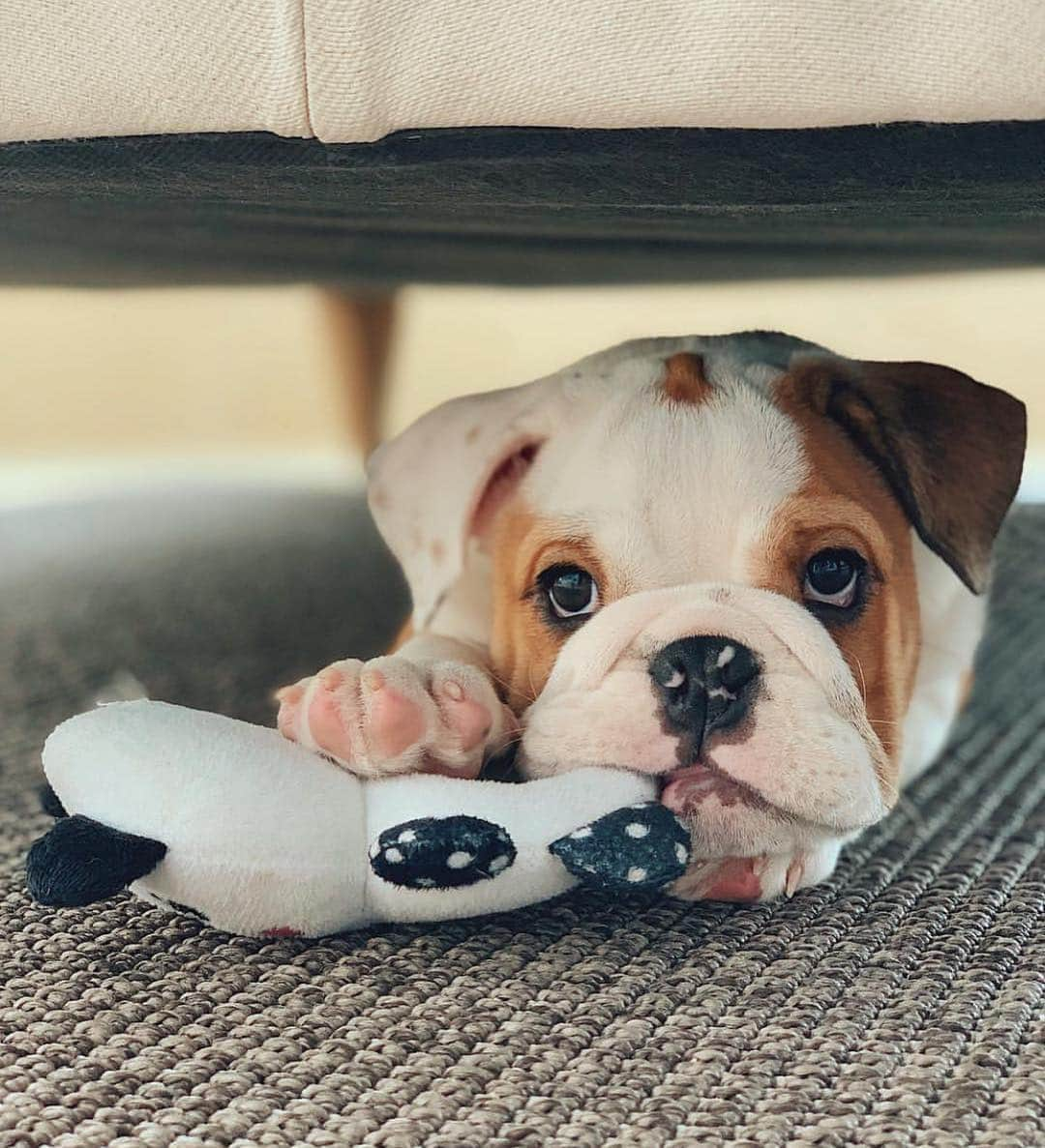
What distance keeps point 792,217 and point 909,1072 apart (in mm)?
790

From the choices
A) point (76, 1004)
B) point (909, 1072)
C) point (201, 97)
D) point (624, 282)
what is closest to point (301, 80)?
point (201, 97)

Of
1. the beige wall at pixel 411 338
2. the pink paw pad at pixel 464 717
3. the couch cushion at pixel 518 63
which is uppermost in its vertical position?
the couch cushion at pixel 518 63

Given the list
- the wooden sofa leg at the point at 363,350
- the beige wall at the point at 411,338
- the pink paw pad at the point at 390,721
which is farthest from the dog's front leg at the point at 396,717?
the wooden sofa leg at the point at 363,350

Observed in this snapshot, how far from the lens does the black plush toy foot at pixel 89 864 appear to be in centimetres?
107

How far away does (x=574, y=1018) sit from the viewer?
1049mm

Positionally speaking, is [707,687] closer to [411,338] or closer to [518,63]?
[518,63]

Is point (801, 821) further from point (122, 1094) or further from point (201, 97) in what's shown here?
point (201, 97)

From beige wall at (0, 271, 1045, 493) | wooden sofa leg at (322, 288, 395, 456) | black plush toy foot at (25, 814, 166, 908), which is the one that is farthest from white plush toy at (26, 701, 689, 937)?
wooden sofa leg at (322, 288, 395, 456)

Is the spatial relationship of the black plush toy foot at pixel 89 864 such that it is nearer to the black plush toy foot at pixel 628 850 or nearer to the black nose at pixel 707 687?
the black plush toy foot at pixel 628 850

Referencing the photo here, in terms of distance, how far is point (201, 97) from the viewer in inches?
44.8

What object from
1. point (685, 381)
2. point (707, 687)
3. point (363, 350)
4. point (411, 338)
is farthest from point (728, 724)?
point (363, 350)

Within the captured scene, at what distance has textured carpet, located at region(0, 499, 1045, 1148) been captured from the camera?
91 centimetres

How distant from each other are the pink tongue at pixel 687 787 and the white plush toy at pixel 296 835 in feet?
0.10

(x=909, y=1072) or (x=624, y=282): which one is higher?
(x=624, y=282)
